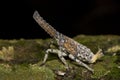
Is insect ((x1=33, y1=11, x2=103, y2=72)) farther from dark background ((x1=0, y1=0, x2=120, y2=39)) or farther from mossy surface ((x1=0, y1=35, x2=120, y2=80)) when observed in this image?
dark background ((x1=0, y1=0, x2=120, y2=39))

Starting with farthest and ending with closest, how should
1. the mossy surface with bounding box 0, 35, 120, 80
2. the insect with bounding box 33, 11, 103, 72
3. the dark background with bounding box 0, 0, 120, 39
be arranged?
the dark background with bounding box 0, 0, 120, 39 < the insect with bounding box 33, 11, 103, 72 < the mossy surface with bounding box 0, 35, 120, 80

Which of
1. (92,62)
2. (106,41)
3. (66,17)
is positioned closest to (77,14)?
(66,17)

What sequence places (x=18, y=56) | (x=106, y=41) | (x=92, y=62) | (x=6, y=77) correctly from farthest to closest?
(x=106, y=41), (x=18, y=56), (x=92, y=62), (x=6, y=77)

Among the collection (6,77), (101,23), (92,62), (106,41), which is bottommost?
(6,77)

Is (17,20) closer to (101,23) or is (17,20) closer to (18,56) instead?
(101,23)

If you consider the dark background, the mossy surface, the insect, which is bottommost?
the mossy surface

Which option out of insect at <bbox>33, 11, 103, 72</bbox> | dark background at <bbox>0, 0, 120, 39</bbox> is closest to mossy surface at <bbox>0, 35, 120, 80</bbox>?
insect at <bbox>33, 11, 103, 72</bbox>

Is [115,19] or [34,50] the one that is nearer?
[34,50]
